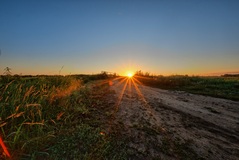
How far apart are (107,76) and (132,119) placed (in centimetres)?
1669

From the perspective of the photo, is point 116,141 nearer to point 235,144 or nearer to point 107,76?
point 235,144

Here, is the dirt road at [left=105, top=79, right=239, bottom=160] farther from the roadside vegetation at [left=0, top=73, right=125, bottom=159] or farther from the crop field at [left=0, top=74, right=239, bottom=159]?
the roadside vegetation at [left=0, top=73, right=125, bottom=159]

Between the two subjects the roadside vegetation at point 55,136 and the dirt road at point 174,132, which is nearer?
the roadside vegetation at point 55,136

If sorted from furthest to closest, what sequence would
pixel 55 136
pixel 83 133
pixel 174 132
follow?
pixel 174 132 < pixel 83 133 < pixel 55 136

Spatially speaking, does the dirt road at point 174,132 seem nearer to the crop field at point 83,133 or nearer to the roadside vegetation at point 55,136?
the crop field at point 83,133

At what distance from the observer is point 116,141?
461 cm

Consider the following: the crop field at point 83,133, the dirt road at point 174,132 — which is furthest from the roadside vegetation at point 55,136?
the dirt road at point 174,132

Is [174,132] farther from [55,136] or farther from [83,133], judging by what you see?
[55,136]

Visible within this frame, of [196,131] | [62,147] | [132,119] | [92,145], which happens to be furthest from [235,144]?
[62,147]

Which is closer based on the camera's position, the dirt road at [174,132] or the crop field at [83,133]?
the crop field at [83,133]

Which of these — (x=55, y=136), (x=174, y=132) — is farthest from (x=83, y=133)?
(x=174, y=132)

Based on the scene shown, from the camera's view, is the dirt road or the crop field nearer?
the crop field

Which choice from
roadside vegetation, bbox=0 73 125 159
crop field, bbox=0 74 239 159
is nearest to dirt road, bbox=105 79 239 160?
crop field, bbox=0 74 239 159

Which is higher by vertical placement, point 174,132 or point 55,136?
point 55,136
